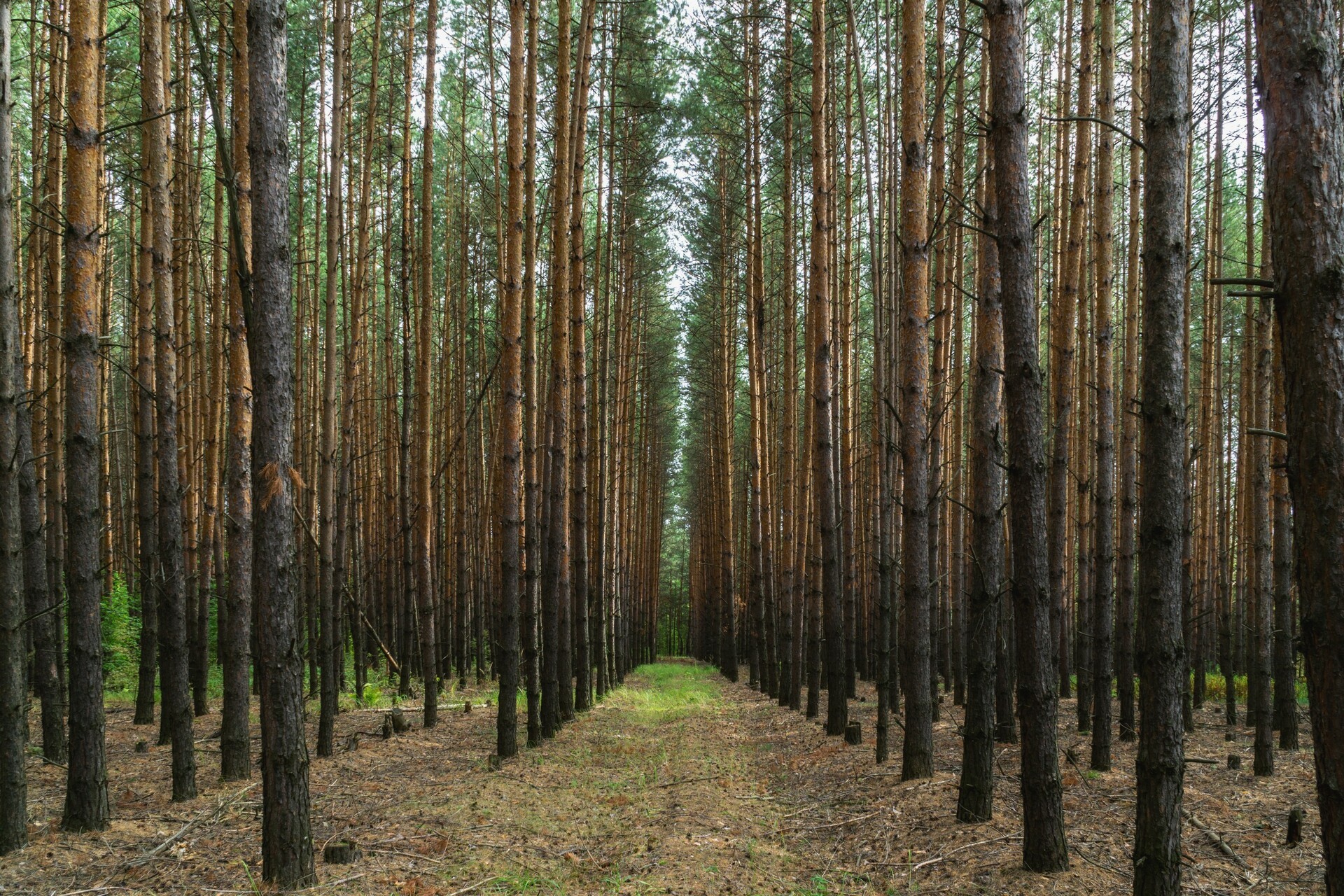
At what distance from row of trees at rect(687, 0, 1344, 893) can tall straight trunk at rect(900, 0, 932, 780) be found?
0.03 metres

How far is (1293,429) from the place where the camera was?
2654 mm

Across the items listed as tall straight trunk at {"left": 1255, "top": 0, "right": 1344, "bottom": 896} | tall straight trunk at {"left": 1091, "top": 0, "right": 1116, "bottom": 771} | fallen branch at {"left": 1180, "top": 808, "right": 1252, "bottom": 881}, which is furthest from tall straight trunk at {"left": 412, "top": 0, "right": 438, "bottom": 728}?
tall straight trunk at {"left": 1255, "top": 0, "right": 1344, "bottom": 896}

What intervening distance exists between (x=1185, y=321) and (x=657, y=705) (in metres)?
9.49

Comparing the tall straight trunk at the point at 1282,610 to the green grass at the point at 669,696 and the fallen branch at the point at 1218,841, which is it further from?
the green grass at the point at 669,696

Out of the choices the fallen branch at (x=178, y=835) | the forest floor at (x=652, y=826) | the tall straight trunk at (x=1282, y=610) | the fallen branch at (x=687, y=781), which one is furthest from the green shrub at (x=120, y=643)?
the tall straight trunk at (x=1282, y=610)

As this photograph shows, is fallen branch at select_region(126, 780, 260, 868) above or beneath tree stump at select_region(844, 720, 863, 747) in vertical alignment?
above

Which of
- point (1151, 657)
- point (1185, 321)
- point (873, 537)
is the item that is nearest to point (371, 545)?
point (873, 537)

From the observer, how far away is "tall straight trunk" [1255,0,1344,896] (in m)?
2.49

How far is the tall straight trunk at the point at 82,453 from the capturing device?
16.5ft

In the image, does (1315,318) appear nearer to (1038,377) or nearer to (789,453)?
(1038,377)

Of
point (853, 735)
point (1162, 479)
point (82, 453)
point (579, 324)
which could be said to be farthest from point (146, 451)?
point (853, 735)

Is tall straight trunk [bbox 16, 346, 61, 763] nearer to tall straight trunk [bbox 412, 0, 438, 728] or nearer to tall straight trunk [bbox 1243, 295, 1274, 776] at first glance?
tall straight trunk [bbox 412, 0, 438, 728]

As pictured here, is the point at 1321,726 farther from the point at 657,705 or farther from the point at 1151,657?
the point at 657,705

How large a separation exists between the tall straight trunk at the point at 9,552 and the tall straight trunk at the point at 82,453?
250mm
